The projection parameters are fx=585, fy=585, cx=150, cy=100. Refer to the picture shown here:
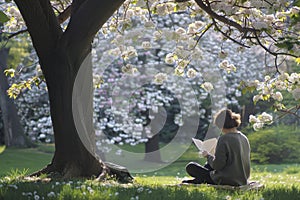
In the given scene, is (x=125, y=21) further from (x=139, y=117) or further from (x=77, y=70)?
(x=139, y=117)

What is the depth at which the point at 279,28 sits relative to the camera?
6.96 metres

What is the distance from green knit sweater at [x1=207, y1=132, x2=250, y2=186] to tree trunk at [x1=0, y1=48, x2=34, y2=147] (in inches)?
509

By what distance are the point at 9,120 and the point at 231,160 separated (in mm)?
13528

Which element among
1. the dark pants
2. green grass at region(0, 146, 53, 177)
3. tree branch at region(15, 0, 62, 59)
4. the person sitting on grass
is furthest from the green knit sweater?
green grass at region(0, 146, 53, 177)

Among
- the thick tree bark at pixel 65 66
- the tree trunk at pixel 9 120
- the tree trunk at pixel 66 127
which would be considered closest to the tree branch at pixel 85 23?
the thick tree bark at pixel 65 66

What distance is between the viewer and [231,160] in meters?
6.75

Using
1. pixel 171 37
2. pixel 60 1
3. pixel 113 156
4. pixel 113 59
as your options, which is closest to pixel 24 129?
pixel 113 156

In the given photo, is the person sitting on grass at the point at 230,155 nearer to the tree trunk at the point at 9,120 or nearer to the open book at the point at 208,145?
Answer: the open book at the point at 208,145

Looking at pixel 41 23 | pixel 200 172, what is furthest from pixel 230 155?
pixel 41 23

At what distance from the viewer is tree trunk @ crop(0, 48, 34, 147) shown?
1894cm

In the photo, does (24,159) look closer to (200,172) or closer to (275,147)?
(275,147)

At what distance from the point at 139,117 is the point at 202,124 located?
11.9 ft

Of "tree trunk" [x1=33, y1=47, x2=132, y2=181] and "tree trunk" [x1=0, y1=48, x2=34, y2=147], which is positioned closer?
"tree trunk" [x1=33, y1=47, x2=132, y2=181]

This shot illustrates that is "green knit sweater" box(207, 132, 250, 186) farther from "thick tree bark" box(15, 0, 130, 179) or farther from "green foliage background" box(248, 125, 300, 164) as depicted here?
"green foliage background" box(248, 125, 300, 164)
